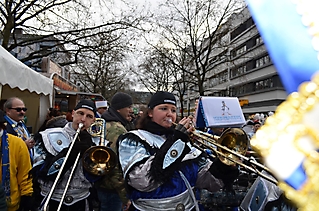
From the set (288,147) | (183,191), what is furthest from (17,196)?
(288,147)

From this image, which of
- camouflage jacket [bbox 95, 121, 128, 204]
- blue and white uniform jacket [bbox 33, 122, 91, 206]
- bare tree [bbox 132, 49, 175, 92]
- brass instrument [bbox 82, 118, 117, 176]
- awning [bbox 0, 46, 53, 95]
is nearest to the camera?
brass instrument [bbox 82, 118, 117, 176]

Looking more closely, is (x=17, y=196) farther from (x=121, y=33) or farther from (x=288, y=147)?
(x=121, y=33)

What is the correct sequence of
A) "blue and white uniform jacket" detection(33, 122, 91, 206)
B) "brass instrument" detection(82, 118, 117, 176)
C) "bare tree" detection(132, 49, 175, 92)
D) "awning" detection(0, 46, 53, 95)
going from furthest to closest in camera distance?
"bare tree" detection(132, 49, 175, 92) → "awning" detection(0, 46, 53, 95) → "blue and white uniform jacket" detection(33, 122, 91, 206) → "brass instrument" detection(82, 118, 117, 176)

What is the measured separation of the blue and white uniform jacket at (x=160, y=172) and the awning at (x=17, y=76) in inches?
114

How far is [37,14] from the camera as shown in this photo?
10.5 meters

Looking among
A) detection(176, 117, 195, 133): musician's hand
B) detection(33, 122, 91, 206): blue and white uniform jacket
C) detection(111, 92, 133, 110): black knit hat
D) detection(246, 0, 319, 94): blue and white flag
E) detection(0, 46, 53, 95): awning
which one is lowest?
detection(33, 122, 91, 206): blue and white uniform jacket

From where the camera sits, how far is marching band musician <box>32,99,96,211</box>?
3.06 meters

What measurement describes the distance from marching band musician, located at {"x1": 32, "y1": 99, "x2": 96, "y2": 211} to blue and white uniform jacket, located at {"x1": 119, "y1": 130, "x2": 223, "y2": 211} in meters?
0.71

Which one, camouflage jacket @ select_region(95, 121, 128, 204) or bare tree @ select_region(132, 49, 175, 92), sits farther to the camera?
bare tree @ select_region(132, 49, 175, 92)

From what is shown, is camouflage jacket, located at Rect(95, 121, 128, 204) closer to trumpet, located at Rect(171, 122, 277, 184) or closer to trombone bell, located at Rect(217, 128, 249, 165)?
trumpet, located at Rect(171, 122, 277, 184)

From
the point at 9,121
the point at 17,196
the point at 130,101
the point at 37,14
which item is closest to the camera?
the point at 17,196

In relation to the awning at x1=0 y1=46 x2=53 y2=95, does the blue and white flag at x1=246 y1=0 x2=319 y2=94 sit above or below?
below

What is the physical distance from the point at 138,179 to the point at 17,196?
1538 millimetres

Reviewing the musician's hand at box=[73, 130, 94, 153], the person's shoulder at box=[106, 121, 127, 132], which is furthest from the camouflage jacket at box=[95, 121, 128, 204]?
the musician's hand at box=[73, 130, 94, 153]
